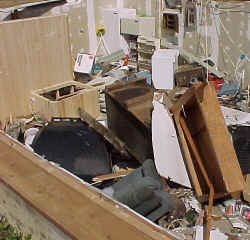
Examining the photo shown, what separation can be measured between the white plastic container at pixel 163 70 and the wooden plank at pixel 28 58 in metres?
2.14

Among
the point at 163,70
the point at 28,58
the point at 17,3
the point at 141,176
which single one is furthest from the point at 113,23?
the point at 141,176

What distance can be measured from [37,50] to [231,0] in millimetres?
4873

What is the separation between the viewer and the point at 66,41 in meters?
9.25

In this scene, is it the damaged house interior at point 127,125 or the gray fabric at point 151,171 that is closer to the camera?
the damaged house interior at point 127,125

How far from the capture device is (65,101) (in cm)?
809

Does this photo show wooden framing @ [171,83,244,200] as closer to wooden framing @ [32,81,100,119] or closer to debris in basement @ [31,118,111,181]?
debris in basement @ [31,118,111,181]

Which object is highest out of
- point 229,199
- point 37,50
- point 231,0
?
point 231,0

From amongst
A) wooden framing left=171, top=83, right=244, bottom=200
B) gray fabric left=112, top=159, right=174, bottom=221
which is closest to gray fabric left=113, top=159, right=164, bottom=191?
gray fabric left=112, top=159, right=174, bottom=221

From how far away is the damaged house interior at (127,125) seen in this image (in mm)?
4039

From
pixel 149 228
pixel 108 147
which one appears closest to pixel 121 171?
pixel 108 147

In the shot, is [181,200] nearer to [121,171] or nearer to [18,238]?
[121,171]

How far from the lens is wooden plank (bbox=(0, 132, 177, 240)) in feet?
11.2

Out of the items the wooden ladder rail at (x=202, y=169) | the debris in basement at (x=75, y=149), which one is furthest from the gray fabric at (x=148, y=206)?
the debris in basement at (x=75, y=149)

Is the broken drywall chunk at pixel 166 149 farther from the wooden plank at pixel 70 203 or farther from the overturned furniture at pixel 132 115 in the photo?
the wooden plank at pixel 70 203
